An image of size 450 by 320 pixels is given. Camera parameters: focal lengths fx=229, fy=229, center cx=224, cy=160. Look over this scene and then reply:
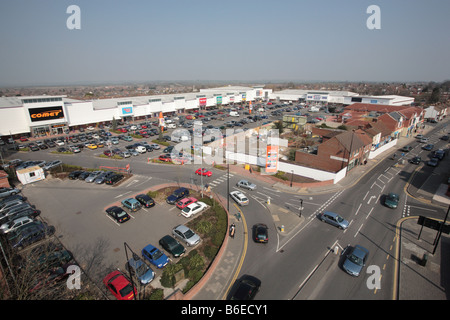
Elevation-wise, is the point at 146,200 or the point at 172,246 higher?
the point at 146,200

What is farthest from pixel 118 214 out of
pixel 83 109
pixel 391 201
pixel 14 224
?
pixel 83 109

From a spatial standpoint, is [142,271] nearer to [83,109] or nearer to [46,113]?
[46,113]

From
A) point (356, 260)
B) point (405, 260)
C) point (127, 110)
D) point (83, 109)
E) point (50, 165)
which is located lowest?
point (405, 260)

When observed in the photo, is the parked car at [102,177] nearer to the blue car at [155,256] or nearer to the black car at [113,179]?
the black car at [113,179]

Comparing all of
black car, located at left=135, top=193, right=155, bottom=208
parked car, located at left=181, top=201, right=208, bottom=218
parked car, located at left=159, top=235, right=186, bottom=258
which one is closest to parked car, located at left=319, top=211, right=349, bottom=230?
parked car, located at left=181, top=201, right=208, bottom=218

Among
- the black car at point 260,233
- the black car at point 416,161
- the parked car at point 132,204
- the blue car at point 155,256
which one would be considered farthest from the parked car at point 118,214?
the black car at point 416,161
